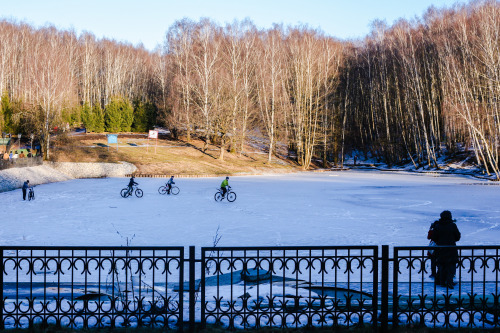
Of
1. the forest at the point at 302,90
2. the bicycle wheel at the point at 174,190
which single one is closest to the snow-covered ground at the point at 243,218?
the bicycle wheel at the point at 174,190

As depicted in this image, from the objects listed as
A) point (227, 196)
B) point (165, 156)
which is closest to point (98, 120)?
point (165, 156)

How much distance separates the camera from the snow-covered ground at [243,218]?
12.8m

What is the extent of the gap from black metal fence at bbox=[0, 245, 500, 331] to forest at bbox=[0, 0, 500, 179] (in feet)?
117

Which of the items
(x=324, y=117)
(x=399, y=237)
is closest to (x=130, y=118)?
(x=324, y=117)

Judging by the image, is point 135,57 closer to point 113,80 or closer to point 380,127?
point 113,80

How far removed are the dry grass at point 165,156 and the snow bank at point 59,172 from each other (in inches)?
62.9

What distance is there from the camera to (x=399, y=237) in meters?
13.2

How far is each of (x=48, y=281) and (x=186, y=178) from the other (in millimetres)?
30545

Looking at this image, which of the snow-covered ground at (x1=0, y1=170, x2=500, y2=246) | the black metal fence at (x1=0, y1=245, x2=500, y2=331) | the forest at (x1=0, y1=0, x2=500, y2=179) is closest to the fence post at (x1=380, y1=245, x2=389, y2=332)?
the black metal fence at (x1=0, y1=245, x2=500, y2=331)

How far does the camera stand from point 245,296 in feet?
19.0

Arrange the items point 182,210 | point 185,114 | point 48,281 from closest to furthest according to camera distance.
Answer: point 48,281 → point 182,210 → point 185,114

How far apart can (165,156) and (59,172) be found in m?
12.5

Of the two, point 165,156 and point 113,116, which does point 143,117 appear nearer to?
point 113,116

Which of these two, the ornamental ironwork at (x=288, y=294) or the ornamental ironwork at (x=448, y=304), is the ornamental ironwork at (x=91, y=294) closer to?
the ornamental ironwork at (x=288, y=294)
